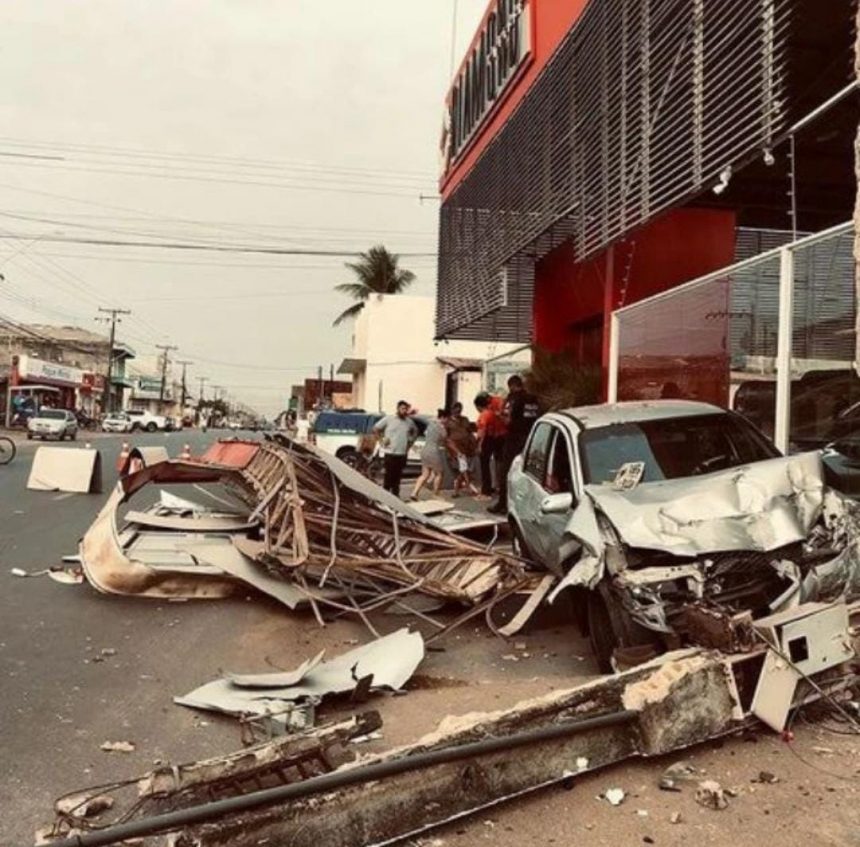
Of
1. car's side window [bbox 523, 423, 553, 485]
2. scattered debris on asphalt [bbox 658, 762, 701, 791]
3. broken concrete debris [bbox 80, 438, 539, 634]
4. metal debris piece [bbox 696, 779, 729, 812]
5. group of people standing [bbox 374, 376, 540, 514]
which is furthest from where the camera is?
group of people standing [bbox 374, 376, 540, 514]

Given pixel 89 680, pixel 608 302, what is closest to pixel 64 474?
pixel 608 302

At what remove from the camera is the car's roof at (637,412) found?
295 inches

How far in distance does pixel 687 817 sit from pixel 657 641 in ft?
4.89

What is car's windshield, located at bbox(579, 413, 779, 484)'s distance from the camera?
22.4 ft

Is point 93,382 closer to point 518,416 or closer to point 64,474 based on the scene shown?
point 64,474

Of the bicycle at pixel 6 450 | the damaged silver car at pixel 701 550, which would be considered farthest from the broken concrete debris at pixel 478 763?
the bicycle at pixel 6 450

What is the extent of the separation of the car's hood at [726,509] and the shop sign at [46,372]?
2696 inches

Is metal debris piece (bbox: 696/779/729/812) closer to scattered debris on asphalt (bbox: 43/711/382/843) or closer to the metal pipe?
the metal pipe

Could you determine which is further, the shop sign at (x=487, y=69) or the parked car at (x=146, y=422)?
the parked car at (x=146, y=422)

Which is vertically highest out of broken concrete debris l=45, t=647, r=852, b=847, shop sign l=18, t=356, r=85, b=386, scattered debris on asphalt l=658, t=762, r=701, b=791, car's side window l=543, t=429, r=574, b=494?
shop sign l=18, t=356, r=85, b=386

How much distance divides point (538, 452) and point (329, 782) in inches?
200

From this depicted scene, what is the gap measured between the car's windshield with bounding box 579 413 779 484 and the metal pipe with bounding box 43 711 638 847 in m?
2.84

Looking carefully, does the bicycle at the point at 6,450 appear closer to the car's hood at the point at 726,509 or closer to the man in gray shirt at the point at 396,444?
the man in gray shirt at the point at 396,444

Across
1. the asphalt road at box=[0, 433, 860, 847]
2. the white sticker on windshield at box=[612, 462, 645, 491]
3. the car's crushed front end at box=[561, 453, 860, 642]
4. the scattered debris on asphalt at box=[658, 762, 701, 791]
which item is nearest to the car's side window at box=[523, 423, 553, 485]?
the white sticker on windshield at box=[612, 462, 645, 491]
